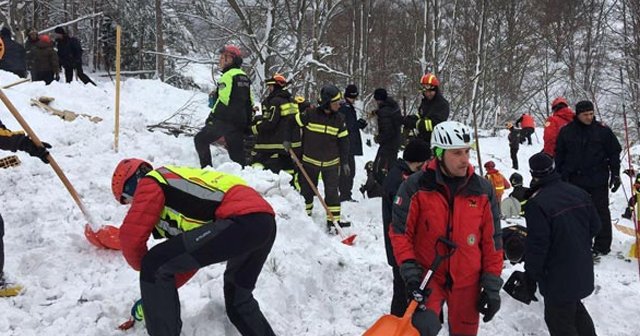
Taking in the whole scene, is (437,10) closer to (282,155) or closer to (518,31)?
(518,31)

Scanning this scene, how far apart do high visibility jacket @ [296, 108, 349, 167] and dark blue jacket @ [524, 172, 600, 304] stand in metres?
3.50

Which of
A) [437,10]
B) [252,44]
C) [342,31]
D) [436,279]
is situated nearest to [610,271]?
[436,279]

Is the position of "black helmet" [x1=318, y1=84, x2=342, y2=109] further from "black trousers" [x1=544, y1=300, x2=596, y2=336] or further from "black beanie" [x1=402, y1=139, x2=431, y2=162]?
"black trousers" [x1=544, y1=300, x2=596, y2=336]

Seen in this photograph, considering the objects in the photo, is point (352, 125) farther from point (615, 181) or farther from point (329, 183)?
point (615, 181)

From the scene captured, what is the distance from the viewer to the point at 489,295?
3.32m

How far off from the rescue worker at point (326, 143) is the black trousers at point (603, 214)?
9.92 ft

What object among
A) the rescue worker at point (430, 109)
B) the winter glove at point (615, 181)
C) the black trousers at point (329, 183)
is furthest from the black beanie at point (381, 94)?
the winter glove at point (615, 181)

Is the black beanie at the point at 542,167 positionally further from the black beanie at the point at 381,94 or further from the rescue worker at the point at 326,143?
the black beanie at the point at 381,94

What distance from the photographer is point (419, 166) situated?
439cm

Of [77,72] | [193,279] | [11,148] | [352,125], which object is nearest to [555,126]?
[352,125]

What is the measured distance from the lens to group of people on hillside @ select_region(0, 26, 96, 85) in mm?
12336

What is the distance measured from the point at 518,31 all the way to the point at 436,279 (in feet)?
92.1

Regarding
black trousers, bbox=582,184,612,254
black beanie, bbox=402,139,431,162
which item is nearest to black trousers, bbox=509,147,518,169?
black trousers, bbox=582,184,612,254

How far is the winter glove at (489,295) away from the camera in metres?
3.30
